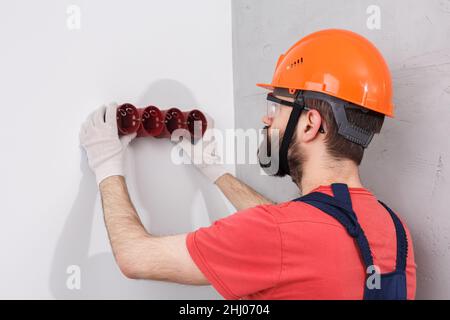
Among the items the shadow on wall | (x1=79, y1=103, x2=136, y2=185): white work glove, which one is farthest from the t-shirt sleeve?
the shadow on wall

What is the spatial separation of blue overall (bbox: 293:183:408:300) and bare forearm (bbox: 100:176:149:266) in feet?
1.42

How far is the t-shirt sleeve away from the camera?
94 centimetres

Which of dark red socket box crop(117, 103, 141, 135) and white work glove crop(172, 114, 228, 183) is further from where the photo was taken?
white work glove crop(172, 114, 228, 183)

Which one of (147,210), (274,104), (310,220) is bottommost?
(147,210)

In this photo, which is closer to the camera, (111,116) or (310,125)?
(310,125)

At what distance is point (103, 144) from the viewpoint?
1311mm

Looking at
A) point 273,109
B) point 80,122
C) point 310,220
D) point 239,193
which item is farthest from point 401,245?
point 80,122

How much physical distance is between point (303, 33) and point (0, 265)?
1.22m

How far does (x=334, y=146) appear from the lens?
3.67ft

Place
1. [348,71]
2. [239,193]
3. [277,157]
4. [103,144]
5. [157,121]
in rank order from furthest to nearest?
[239,193]
[157,121]
[103,144]
[277,157]
[348,71]

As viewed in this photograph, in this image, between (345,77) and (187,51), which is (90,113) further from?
(345,77)

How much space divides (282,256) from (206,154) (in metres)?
0.74

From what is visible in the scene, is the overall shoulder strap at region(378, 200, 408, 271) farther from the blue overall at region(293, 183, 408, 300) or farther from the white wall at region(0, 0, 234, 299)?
the white wall at region(0, 0, 234, 299)

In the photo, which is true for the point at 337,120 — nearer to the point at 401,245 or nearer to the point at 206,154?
the point at 401,245
